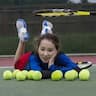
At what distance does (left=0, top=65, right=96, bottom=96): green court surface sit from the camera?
2.42m

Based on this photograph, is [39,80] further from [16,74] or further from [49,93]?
[49,93]

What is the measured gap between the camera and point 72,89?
2527mm

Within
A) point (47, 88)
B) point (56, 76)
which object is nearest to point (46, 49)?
point (56, 76)

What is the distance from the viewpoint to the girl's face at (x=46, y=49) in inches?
121

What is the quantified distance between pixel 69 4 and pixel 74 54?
1082 millimetres

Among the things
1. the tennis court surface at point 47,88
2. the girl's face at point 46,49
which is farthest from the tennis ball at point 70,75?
the girl's face at point 46,49

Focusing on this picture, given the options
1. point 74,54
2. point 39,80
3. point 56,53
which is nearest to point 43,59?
point 56,53

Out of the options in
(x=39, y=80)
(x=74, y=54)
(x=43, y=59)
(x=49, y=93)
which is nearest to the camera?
(x=49, y=93)

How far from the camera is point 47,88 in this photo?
2570 mm

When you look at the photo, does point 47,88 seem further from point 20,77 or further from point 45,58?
point 45,58

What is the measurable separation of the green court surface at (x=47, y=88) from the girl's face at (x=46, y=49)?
Answer: 0.24 metres

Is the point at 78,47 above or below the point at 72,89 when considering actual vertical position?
below

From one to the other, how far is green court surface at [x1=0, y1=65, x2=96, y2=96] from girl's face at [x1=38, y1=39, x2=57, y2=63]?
237 mm

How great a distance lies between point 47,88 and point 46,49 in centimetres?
55
